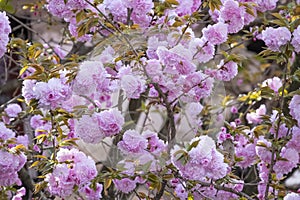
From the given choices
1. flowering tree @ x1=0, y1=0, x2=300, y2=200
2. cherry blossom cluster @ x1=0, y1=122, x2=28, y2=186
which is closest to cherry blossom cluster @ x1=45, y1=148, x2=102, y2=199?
flowering tree @ x1=0, y1=0, x2=300, y2=200

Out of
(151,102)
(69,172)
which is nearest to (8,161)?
(69,172)

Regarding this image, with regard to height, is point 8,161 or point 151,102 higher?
point 151,102

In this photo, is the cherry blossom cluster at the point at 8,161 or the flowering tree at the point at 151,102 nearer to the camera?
the flowering tree at the point at 151,102

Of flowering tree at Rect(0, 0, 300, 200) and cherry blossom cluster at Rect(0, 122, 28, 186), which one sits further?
cherry blossom cluster at Rect(0, 122, 28, 186)

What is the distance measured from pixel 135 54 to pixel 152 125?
0.60 meters

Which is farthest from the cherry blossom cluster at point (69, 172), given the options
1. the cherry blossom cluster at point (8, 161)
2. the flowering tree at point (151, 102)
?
the cherry blossom cluster at point (8, 161)

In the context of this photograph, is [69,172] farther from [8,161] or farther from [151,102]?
[151,102]

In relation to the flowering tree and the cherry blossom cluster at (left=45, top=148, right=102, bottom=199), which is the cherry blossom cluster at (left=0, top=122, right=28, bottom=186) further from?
the cherry blossom cluster at (left=45, top=148, right=102, bottom=199)

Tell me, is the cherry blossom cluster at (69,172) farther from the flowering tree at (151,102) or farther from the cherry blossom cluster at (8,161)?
the cherry blossom cluster at (8,161)

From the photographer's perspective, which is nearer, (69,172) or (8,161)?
(69,172)

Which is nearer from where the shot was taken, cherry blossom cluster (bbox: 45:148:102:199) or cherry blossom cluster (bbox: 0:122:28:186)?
cherry blossom cluster (bbox: 45:148:102:199)

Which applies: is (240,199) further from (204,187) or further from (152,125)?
(152,125)

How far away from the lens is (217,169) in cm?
159

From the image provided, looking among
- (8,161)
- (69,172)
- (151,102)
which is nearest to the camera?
(69,172)
